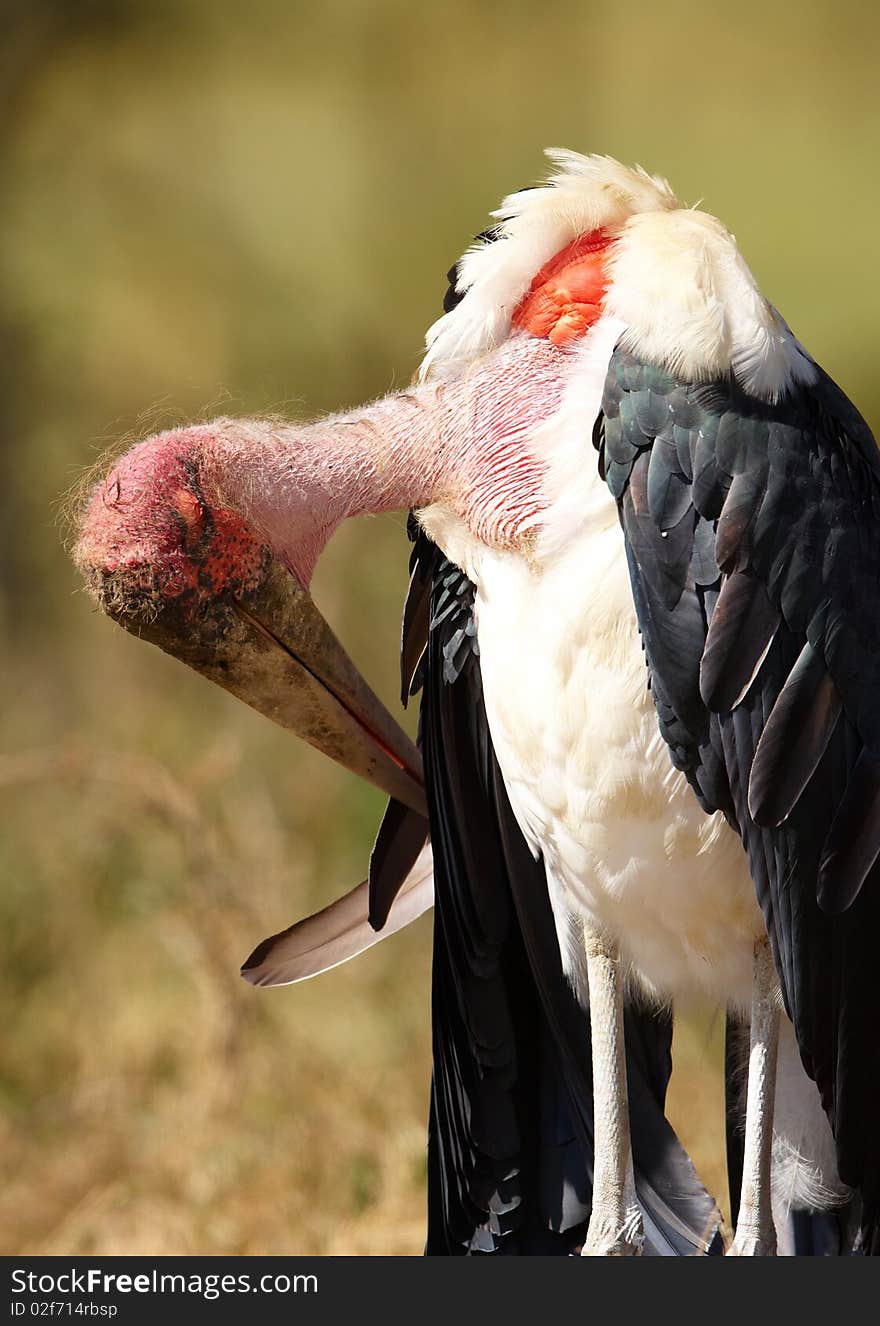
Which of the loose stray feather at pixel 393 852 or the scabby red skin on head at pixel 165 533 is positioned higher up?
the scabby red skin on head at pixel 165 533

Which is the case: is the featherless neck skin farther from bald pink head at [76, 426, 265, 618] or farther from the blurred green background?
the blurred green background

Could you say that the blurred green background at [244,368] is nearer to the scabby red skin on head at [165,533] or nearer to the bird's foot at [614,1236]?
the bird's foot at [614,1236]

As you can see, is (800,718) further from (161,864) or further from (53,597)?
(53,597)

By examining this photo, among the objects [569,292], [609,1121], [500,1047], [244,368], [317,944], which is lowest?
[609,1121]

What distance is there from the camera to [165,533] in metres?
1.62

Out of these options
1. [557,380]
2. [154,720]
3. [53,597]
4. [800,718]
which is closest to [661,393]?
[557,380]

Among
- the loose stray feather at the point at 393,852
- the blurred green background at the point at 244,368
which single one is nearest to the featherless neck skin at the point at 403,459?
the loose stray feather at the point at 393,852

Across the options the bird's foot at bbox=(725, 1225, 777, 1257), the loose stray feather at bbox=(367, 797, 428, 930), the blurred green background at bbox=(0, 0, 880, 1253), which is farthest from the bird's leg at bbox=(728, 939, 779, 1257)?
the blurred green background at bbox=(0, 0, 880, 1253)

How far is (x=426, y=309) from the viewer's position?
3.74m

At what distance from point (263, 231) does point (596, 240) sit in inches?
85.3

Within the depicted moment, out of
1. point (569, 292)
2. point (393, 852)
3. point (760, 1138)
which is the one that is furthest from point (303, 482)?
point (760, 1138)

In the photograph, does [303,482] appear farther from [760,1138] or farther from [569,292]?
[760,1138]

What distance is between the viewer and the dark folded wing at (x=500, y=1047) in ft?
6.16

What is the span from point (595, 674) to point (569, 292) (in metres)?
0.39
